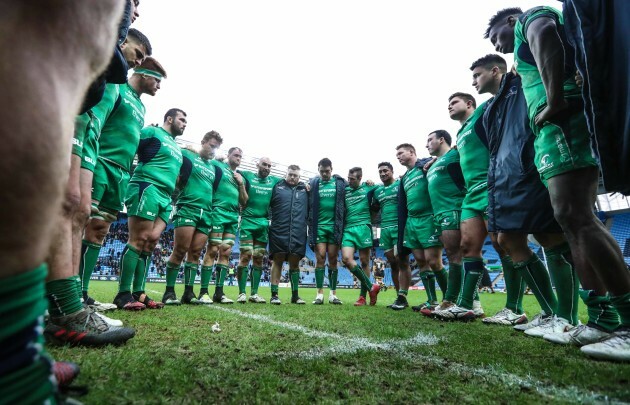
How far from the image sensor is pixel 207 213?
585 cm

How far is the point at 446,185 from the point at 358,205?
2.79 meters

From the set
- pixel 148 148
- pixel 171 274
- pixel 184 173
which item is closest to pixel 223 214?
pixel 184 173

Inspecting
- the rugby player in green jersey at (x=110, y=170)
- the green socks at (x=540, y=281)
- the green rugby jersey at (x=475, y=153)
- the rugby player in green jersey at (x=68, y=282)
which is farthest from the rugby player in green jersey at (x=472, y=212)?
the rugby player in green jersey at (x=110, y=170)

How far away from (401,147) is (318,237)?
252 centimetres

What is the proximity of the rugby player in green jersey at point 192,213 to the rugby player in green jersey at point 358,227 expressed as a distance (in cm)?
288

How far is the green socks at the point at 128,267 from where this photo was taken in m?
4.19

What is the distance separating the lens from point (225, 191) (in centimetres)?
661

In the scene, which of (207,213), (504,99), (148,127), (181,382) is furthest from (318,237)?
(181,382)

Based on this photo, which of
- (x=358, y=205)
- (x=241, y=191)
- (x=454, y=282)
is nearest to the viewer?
(x=454, y=282)

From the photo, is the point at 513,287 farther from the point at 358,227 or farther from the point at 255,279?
the point at 255,279

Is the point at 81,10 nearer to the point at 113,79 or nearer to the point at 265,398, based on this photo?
the point at 265,398

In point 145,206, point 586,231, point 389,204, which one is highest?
point 389,204

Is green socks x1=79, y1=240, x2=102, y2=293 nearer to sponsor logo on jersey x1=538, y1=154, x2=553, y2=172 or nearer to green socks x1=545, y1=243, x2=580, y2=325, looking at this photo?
sponsor logo on jersey x1=538, y1=154, x2=553, y2=172

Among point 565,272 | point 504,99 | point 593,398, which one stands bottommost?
point 593,398
